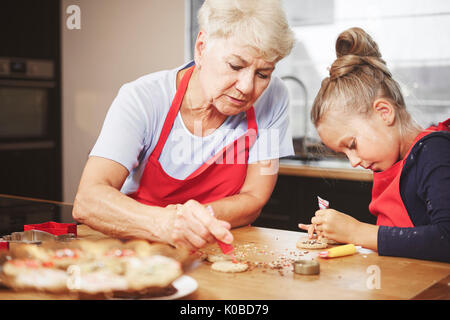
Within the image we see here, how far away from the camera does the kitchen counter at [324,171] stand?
2.62 metres

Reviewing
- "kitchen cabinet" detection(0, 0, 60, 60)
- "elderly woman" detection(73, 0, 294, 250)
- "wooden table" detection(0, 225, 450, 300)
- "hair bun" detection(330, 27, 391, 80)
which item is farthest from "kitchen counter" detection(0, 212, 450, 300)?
"kitchen cabinet" detection(0, 0, 60, 60)

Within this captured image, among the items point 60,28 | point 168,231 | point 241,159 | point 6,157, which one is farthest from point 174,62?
point 168,231

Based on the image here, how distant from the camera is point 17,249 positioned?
89 centimetres

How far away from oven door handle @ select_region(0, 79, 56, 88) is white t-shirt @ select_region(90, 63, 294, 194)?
2.03 meters

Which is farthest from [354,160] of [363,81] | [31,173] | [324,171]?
[31,173]

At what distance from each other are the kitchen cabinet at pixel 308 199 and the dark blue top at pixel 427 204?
4.46ft

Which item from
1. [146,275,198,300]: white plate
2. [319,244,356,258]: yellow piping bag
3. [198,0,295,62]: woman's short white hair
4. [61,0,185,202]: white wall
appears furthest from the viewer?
[61,0,185,202]: white wall

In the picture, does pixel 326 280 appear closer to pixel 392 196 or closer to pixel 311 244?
pixel 311 244

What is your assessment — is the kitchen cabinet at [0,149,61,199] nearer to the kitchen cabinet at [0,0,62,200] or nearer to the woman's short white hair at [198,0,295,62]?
the kitchen cabinet at [0,0,62,200]

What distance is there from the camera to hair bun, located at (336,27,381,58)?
140 centimetres

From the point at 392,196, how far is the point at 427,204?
0.17 metres

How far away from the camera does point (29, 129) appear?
3389mm

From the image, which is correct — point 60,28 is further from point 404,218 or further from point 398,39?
point 404,218

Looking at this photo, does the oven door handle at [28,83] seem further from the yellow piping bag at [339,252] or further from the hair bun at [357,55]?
the yellow piping bag at [339,252]
